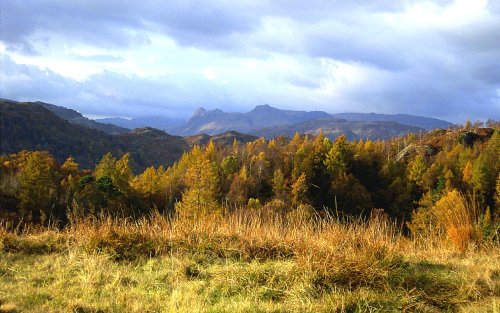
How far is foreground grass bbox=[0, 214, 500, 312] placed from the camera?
4.20 meters

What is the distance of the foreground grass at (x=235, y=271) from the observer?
4.20 metres

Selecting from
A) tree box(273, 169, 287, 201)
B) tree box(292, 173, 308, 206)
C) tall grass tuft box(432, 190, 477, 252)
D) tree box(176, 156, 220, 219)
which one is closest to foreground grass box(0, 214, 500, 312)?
tall grass tuft box(432, 190, 477, 252)

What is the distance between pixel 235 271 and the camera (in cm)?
507

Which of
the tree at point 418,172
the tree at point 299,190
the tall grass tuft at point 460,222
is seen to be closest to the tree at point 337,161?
the tree at point 299,190

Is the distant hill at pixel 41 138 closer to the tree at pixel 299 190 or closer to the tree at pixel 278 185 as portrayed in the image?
the tree at pixel 278 185

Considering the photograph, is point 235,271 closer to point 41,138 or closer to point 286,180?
point 286,180

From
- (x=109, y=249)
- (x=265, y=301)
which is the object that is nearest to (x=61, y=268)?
(x=109, y=249)

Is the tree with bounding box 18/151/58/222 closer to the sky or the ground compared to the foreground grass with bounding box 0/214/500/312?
closer to the ground

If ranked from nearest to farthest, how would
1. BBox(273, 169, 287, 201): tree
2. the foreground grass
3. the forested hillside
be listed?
the foreground grass, the forested hillside, BBox(273, 169, 287, 201): tree

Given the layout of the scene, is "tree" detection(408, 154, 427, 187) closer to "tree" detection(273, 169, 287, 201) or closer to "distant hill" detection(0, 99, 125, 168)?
"tree" detection(273, 169, 287, 201)

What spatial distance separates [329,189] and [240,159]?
2485 cm

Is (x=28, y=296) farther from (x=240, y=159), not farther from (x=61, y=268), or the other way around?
(x=240, y=159)

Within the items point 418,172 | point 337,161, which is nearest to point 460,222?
point 418,172

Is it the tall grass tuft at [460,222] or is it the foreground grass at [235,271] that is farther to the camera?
the tall grass tuft at [460,222]
